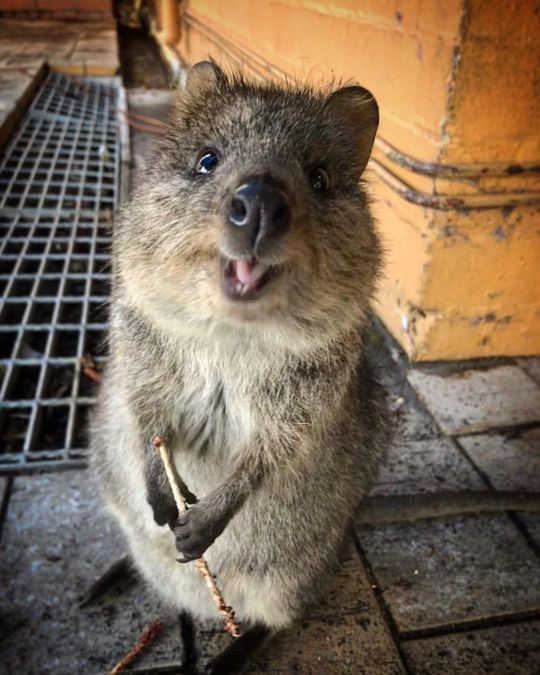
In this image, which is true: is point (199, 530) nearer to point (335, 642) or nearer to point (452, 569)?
point (335, 642)

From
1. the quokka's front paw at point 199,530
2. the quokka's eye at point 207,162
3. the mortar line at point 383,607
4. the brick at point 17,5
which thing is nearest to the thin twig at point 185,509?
the quokka's front paw at point 199,530

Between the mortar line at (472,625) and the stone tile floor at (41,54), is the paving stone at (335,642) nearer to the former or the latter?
the mortar line at (472,625)

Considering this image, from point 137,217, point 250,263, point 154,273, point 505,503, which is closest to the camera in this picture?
point 250,263

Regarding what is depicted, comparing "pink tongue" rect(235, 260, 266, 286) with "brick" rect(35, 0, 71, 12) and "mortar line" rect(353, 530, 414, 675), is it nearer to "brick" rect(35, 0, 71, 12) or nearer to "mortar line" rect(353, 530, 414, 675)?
"mortar line" rect(353, 530, 414, 675)

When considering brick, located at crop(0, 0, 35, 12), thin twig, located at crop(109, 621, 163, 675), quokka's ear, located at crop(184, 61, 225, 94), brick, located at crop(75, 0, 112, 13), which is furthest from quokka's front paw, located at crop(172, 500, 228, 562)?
brick, located at crop(75, 0, 112, 13)

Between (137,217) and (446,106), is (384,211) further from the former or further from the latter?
(137,217)

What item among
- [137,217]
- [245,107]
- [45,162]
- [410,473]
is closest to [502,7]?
[245,107]
